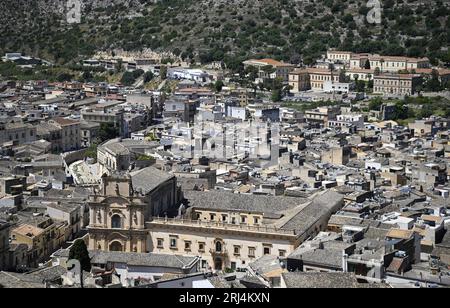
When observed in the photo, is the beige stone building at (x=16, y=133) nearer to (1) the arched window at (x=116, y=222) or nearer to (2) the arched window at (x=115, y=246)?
(1) the arched window at (x=116, y=222)

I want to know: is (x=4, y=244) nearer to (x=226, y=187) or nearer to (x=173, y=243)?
(x=173, y=243)

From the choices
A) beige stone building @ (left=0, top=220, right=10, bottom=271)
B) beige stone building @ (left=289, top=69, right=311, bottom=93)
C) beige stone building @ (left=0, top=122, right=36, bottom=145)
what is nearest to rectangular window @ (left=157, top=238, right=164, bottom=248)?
beige stone building @ (left=0, top=220, right=10, bottom=271)

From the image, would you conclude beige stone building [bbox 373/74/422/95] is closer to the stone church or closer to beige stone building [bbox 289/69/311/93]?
beige stone building [bbox 289/69/311/93]

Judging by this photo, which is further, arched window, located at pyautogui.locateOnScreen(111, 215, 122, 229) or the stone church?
arched window, located at pyautogui.locateOnScreen(111, 215, 122, 229)

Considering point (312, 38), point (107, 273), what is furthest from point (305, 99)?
point (107, 273)

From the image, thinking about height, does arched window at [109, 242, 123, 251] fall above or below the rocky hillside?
below
